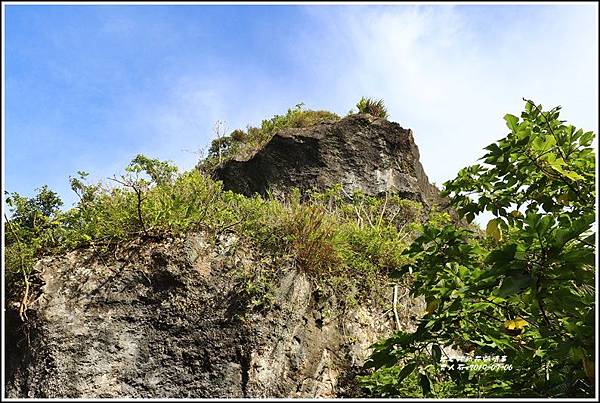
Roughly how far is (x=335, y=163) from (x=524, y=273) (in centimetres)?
870

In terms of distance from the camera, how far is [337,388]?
16.6 ft

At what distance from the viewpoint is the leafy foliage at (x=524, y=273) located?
69.6 inches

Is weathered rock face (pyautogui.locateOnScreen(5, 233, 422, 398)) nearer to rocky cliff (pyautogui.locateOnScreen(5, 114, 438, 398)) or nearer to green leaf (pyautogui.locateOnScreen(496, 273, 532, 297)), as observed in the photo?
rocky cliff (pyautogui.locateOnScreen(5, 114, 438, 398))

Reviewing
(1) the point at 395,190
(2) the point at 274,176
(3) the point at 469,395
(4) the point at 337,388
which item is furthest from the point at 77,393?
(1) the point at 395,190

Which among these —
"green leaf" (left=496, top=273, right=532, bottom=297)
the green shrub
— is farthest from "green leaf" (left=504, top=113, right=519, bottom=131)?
the green shrub

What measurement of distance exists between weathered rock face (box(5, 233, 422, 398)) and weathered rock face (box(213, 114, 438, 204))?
481 centimetres

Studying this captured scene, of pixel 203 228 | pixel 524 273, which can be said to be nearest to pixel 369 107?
pixel 203 228

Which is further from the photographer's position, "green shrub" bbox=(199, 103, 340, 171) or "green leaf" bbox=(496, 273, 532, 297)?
Answer: "green shrub" bbox=(199, 103, 340, 171)

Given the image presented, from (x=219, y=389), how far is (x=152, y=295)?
1145 millimetres

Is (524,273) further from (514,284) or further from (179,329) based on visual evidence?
(179,329)

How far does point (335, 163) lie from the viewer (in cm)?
1035

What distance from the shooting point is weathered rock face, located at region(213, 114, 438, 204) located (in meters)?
10.2

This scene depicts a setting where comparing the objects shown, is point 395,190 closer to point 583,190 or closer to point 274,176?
point 274,176

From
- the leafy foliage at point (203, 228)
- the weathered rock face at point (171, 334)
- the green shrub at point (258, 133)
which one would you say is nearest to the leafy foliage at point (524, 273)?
the weathered rock face at point (171, 334)
